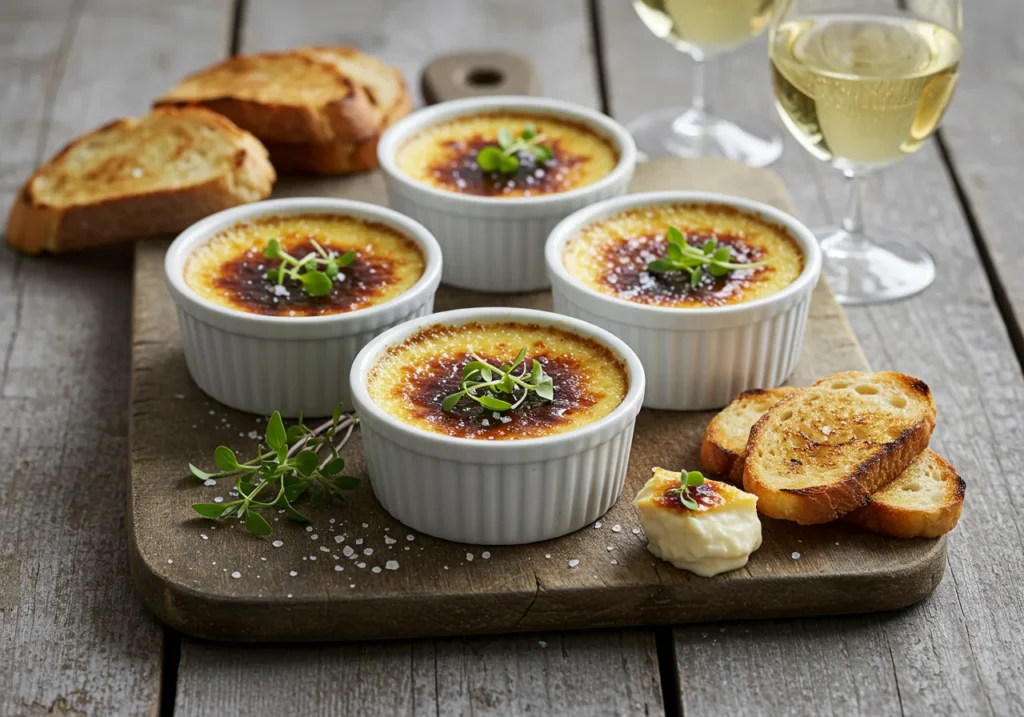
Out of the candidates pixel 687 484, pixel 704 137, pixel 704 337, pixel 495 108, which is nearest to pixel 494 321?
pixel 704 337

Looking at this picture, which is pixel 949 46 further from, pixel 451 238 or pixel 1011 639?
pixel 1011 639

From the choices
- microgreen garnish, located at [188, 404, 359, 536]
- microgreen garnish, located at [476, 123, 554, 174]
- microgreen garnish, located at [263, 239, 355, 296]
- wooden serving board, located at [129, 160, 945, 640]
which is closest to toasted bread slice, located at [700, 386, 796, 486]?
wooden serving board, located at [129, 160, 945, 640]

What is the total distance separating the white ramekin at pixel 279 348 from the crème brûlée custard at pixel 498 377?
0.16 meters

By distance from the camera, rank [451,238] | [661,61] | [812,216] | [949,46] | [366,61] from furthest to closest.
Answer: [661,61]
[366,61]
[812,216]
[451,238]
[949,46]

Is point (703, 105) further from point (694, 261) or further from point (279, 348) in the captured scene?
point (279, 348)

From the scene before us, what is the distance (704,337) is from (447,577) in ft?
2.37

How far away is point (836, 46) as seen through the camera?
2.89 metres

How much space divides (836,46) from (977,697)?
1450mm

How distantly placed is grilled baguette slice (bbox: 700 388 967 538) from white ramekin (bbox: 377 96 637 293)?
74cm

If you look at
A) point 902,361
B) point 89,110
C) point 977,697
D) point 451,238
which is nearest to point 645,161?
point 451,238

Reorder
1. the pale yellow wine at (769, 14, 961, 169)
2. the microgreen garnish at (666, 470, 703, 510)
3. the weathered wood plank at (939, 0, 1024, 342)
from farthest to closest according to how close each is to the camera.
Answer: the weathered wood plank at (939, 0, 1024, 342), the pale yellow wine at (769, 14, 961, 169), the microgreen garnish at (666, 470, 703, 510)

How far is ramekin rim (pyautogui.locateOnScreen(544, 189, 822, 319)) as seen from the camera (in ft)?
8.28

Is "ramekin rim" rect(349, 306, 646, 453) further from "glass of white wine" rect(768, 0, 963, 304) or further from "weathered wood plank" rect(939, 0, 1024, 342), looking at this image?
"weathered wood plank" rect(939, 0, 1024, 342)

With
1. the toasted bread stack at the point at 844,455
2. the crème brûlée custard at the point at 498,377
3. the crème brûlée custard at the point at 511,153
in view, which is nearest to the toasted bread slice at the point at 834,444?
the toasted bread stack at the point at 844,455
